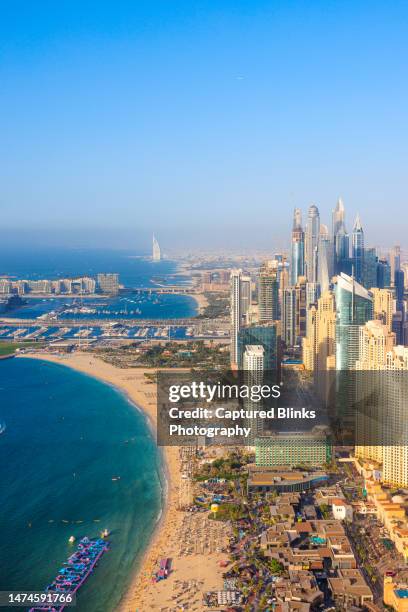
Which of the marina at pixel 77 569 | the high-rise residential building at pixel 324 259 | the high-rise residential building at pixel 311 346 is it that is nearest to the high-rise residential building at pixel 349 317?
the high-rise residential building at pixel 311 346

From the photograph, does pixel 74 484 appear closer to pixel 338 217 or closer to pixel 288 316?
pixel 288 316

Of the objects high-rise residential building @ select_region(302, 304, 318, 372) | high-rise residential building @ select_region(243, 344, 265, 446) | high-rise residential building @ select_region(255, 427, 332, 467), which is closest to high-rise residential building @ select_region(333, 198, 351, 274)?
high-rise residential building @ select_region(302, 304, 318, 372)

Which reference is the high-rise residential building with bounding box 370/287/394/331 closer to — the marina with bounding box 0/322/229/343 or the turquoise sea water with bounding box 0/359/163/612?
the turquoise sea water with bounding box 0/359/163/612

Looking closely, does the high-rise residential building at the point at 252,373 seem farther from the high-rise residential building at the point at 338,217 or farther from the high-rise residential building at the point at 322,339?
the high-rise residential building at the point at 338,217

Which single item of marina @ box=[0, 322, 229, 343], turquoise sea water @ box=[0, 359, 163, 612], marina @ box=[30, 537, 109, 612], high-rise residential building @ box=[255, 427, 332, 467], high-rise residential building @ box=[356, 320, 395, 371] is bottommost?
marina @ box=[30, 537, 109, 612]

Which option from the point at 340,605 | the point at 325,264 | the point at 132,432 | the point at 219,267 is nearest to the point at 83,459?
the point at 132,432

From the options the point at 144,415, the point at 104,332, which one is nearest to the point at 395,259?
the point at 104,332
